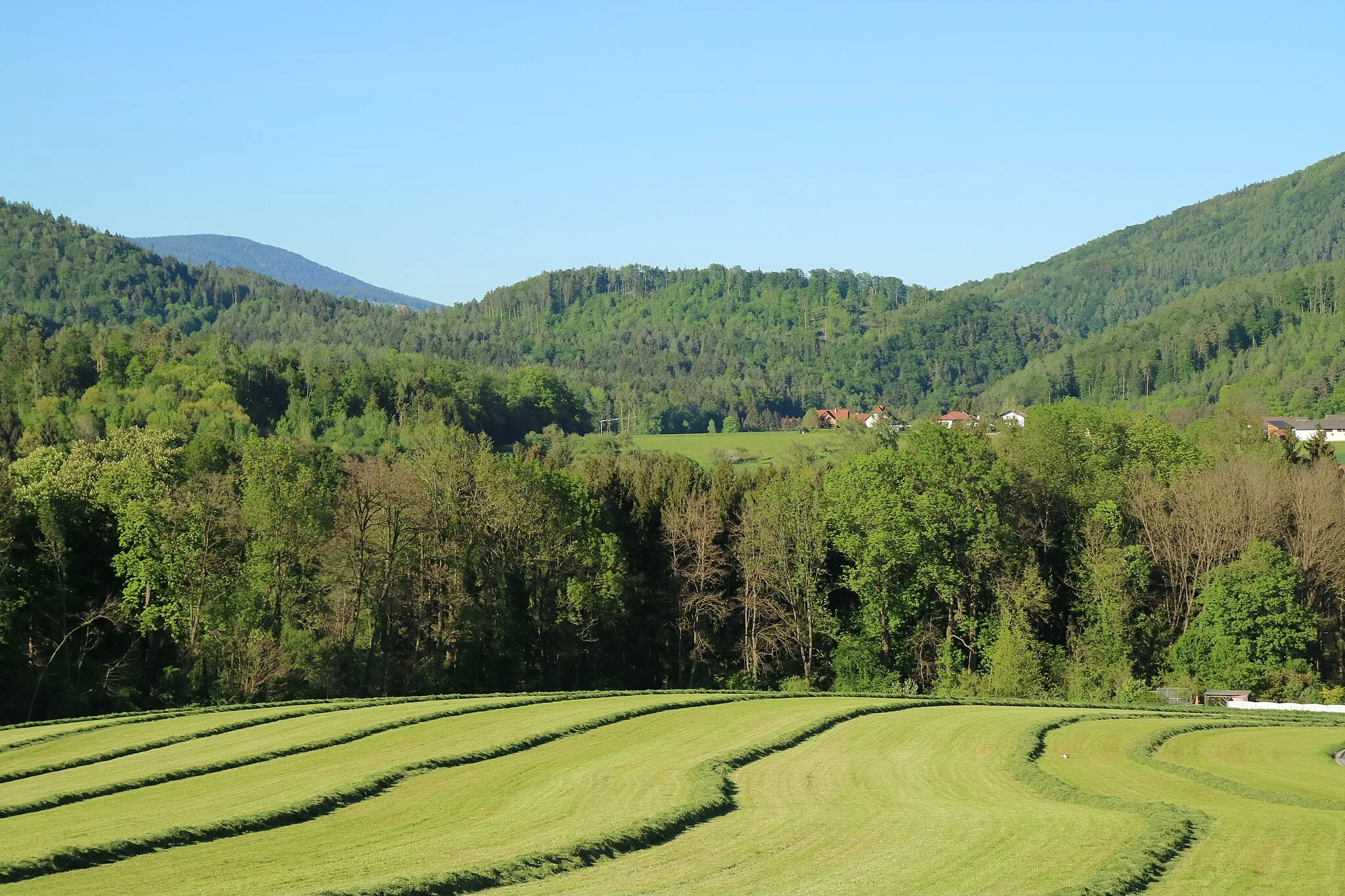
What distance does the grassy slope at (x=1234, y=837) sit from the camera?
2216cm

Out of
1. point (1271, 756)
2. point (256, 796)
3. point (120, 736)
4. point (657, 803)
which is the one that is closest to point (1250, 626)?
point (1271, 756)

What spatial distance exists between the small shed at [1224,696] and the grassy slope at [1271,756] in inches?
483

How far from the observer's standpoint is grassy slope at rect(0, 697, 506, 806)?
32.1 meters

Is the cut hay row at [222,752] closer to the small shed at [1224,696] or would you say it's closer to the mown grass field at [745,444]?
the small shed at [1224,696]

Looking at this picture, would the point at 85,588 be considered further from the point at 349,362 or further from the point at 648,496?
the point at 349,362

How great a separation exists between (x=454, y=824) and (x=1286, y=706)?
153 feet

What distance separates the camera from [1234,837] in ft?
84.9

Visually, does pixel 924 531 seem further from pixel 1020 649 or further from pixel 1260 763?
pixel 1260 763

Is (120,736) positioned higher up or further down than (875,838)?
further down

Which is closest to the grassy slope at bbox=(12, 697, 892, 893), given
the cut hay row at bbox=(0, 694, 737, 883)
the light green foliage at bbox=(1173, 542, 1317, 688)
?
the cut hay row at bbox=(0, 694, 737, 883)

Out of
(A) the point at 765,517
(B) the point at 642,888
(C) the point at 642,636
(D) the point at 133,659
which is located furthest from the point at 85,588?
(B) the point at 642,888

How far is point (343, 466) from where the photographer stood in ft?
292

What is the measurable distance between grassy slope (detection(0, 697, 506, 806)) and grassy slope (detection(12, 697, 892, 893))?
6912 mm

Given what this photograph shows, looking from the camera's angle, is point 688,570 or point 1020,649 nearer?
point 1020,649
